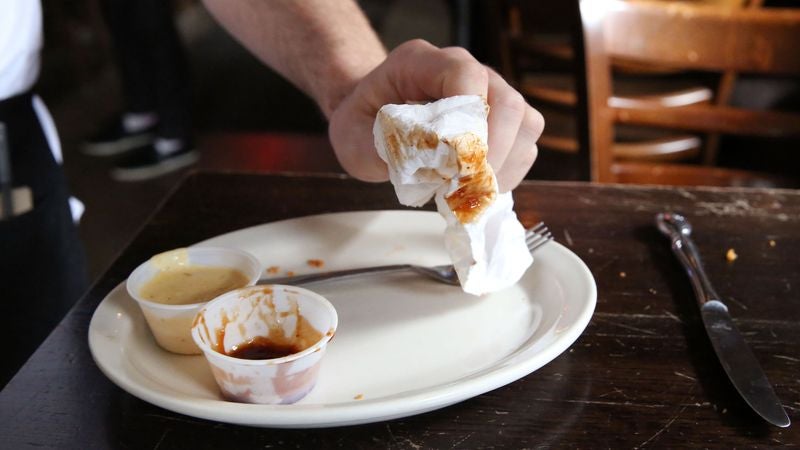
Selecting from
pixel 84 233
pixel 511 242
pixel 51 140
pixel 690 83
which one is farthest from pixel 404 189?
pixel 84 233

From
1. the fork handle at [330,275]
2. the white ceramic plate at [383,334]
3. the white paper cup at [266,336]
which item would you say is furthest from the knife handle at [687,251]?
the white paper cup at [266,336]

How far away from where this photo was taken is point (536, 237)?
1.18 metres

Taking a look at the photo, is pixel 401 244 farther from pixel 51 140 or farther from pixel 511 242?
pixel 51 140

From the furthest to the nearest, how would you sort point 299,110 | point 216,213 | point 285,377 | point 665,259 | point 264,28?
point 299,110
point 264,28
point 216,213
point 665,259
point 285,377

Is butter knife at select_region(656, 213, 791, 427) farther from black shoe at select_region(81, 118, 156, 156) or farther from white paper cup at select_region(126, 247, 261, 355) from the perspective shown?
black shoe at select_region(81, 118, 156, 156)

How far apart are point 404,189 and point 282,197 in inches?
20.2

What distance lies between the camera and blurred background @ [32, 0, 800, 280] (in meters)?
2.43

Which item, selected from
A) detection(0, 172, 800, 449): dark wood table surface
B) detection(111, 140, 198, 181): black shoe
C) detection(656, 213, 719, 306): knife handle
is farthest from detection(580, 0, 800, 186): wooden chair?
detection(111, 140, 198, 181): black shoe

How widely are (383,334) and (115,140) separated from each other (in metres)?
3.37

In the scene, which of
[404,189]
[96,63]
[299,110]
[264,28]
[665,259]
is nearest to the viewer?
[404,189]

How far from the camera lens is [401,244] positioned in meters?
1.26

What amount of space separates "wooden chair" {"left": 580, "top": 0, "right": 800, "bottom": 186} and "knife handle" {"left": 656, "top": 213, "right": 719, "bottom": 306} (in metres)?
0.65

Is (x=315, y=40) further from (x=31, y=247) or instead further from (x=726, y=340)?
(x=726, y=340)

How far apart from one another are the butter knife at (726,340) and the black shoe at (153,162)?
2.90 meters
